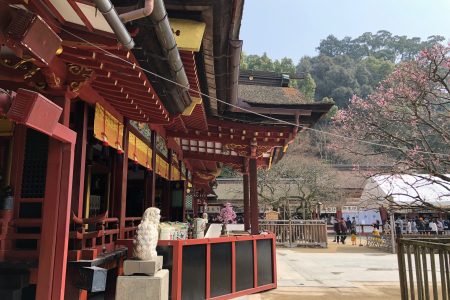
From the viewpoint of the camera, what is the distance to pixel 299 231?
21.7m

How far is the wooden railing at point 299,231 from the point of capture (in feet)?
70.0

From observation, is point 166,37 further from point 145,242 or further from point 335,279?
point 335,279

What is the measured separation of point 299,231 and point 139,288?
60.2ft

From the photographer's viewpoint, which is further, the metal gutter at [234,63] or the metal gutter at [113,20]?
the metal gutter at [234,63]

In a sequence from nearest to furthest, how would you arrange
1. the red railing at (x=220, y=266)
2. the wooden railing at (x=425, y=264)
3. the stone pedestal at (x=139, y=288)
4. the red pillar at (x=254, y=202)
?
the wooden railing at (x=425, y=264) < the stone pedestal at (x=139, y=288) < the red railing at (x=220, y=266) < the red pillar at (x=254, y=202)

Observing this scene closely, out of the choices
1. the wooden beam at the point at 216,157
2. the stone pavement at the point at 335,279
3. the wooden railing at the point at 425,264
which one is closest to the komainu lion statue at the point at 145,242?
the wooden railing at the point at 425,264

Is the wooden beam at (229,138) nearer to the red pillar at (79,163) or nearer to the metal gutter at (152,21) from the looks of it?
the red pillar at (79,163)

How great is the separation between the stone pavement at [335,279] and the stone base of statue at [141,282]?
153 inches

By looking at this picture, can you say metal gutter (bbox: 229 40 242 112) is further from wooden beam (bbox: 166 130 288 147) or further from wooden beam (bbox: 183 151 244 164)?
wooden beam (bbox: 183 151 244 164)

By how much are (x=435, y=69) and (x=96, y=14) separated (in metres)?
7.50

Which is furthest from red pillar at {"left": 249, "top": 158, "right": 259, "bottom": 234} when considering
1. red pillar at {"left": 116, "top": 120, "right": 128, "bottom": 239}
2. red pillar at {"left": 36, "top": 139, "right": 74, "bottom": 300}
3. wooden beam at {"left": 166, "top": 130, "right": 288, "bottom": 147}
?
red pillar at {"left": 36, "top": 139, "right": 74, "bottom": 300}

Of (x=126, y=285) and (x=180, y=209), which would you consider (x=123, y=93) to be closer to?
(x=126, y=285)

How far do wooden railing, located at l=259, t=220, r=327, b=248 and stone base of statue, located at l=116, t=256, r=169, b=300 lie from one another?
56.7 feet

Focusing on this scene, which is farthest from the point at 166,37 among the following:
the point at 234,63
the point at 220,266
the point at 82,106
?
the point at 220,266
